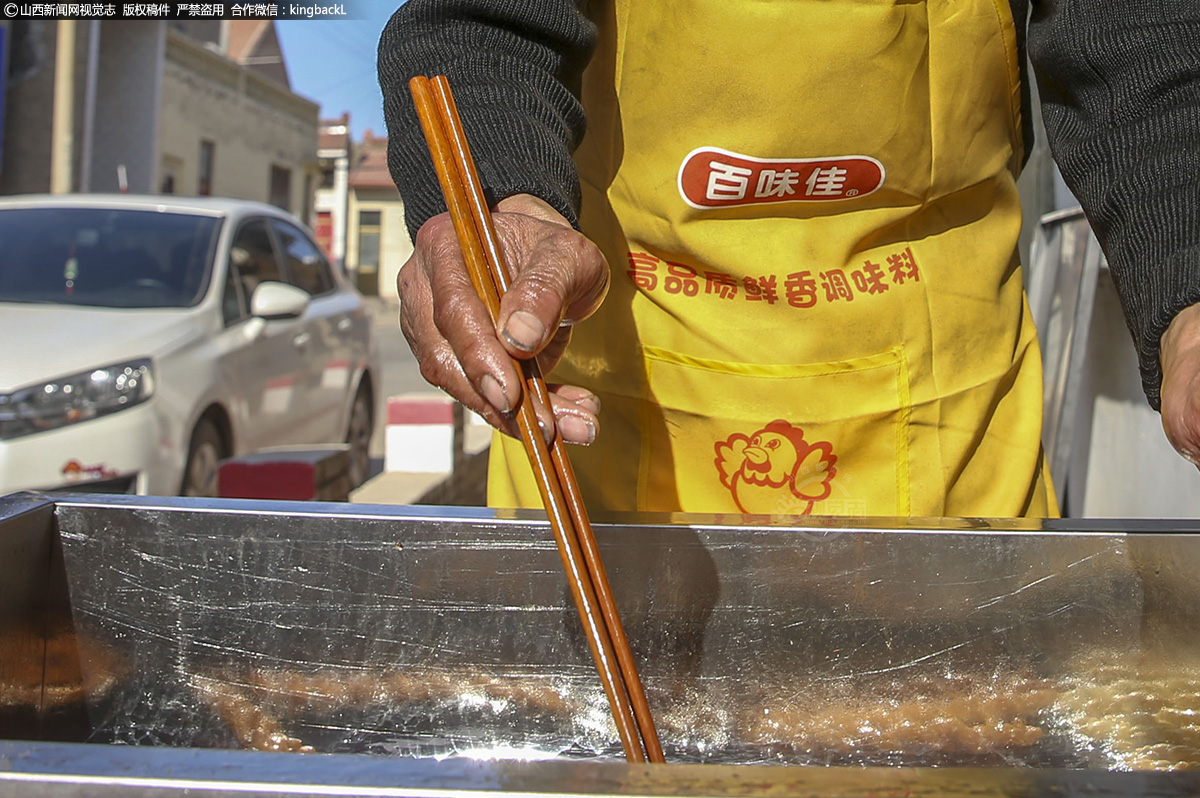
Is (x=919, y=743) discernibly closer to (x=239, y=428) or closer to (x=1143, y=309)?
(x=1143, y=309)

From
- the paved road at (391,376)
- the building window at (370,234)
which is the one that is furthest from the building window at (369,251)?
the paved road at (391,376)

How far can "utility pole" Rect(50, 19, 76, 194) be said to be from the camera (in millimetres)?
13531

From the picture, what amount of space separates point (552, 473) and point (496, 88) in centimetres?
51

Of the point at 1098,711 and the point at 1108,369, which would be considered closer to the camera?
the point at 1098,711

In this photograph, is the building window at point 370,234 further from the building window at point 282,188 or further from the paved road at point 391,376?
the paved road at point 391,376

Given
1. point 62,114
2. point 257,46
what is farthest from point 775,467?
point 257,46

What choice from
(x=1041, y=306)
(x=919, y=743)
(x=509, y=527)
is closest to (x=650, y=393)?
(x=509, y=527)

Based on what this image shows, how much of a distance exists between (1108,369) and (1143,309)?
7.22 ft

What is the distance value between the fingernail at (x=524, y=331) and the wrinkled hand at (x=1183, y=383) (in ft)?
2.07

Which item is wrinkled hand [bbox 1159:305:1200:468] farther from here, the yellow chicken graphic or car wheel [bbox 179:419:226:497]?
car wheel [bbox 179:419:226:497]

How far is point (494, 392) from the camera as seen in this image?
3.04 ft

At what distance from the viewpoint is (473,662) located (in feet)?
3.88

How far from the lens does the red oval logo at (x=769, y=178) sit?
143 centimetres

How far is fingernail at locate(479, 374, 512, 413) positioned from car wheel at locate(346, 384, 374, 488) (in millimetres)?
4771
